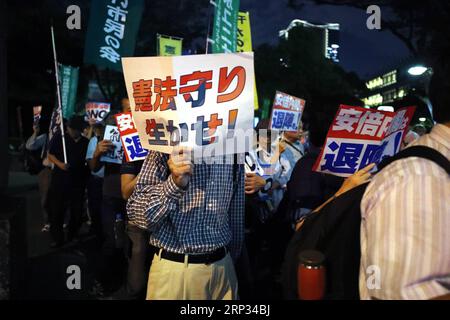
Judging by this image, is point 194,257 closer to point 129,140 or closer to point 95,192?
point 129,140

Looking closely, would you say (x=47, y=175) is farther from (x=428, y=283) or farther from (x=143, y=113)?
(x=428, y=283)

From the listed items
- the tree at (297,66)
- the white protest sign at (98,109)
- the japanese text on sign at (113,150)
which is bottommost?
the japanese text on sign at (113,150)

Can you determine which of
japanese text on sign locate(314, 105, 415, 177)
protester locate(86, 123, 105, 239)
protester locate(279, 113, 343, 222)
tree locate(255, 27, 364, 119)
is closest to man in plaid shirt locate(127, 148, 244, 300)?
japanese text on sign locate(314, 105, 415, 177)

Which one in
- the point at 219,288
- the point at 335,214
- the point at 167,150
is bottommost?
the point at 219,288

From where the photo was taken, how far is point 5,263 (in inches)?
149

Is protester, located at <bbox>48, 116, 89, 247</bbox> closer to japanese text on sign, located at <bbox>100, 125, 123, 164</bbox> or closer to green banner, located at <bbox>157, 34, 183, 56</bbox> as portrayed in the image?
japanese text on sign, located at <bbox>100, 125, 123, 164</bbox>

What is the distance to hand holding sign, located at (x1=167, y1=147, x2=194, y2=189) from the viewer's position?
1.95m

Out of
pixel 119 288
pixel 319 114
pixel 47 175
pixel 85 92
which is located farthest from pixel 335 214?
pixel 85 92

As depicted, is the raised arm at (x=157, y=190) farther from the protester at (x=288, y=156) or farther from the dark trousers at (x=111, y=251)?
the protester at (x=288, y=156)

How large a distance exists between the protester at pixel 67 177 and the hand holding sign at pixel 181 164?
16.4ft

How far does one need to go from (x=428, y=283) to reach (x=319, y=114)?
224 cm

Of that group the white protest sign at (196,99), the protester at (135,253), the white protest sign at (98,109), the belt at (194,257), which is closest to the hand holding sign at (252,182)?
the protester at (135,253)

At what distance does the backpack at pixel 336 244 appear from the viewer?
1.65 m

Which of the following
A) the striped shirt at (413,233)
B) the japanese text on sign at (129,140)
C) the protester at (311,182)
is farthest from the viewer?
the japanese text on sign at (129,140)
